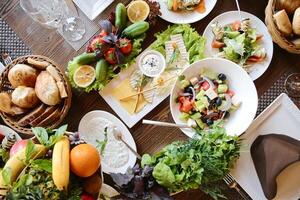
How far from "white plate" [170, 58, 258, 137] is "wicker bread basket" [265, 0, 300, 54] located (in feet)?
0.56

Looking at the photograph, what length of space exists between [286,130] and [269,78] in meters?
0.21

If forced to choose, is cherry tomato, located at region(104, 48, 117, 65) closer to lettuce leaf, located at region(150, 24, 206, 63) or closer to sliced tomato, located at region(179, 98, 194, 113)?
lettuce leaf, located at region(150, 24, 206, 63)

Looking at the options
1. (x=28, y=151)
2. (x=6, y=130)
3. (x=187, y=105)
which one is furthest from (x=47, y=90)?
(x=187, y=105)

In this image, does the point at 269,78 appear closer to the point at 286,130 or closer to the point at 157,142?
the point at 286,130

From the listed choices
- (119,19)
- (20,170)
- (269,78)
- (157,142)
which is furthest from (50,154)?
(269,78)

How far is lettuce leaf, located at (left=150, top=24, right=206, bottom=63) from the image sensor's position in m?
1.88

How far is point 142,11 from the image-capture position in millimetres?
1879

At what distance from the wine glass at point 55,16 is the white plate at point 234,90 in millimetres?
449

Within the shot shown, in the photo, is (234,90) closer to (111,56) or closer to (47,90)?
(111,56)

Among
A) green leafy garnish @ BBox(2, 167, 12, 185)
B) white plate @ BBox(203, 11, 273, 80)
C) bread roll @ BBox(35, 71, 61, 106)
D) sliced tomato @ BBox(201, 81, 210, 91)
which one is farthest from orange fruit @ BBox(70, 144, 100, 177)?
white plate @ BBox(203, 11, 273, 80)

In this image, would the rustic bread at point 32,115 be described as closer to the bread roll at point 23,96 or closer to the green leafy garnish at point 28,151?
the bread roll at point 23,96

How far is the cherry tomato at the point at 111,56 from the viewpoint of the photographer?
185cm

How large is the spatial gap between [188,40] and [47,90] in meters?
0.56

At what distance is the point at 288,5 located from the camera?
1.80m
